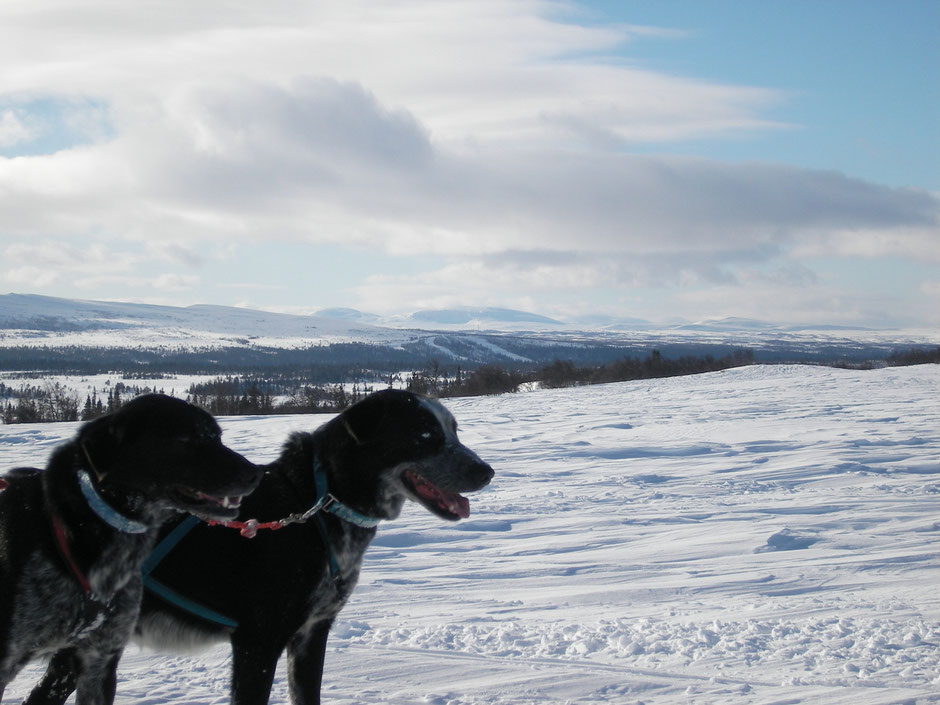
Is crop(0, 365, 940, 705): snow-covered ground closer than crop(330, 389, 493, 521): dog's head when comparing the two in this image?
No

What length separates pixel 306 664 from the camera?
3.74m

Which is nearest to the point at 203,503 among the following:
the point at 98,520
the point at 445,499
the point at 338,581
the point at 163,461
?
the point at 163,461

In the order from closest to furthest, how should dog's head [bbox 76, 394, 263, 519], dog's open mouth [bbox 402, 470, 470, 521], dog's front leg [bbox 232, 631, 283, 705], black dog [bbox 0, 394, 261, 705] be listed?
black dog [bbox 0, 394, 261, 705]
dog's head [bbox 76, 394, 263, 519]
dog's front leg [bbox 232, 631, 283, 705]
dog's open mouth [bbox 402, 470, 470, 521]

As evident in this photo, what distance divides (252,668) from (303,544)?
57cm

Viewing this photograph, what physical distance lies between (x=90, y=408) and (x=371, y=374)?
3279 inches

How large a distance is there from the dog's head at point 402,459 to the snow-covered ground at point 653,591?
3.93 feet

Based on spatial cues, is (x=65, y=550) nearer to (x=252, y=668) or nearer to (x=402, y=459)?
(x=252, y=668)

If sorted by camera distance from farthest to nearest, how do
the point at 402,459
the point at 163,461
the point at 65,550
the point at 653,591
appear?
the point at 653,591, the point at 402,459, the point at 163,461, the point at 65,550

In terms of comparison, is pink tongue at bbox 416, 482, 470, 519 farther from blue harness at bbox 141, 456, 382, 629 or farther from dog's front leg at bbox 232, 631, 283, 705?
dog's front leg at bbox 232, 631, 283, 705

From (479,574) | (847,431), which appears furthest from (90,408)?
(479,574)

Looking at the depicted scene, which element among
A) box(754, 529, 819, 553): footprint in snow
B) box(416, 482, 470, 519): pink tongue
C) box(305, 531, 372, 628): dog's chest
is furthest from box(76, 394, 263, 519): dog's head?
box(754, 529, 819, 553): footprint in snow

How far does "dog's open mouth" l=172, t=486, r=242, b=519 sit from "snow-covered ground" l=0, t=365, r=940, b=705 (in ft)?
4.67

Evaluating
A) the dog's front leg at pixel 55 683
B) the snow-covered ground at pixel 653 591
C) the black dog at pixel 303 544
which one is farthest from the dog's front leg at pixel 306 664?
the dog's front leg at pixel 55 683

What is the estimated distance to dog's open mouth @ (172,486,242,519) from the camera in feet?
11.0
